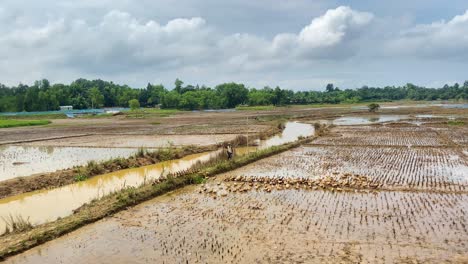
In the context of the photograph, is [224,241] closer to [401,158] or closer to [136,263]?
[136,263]

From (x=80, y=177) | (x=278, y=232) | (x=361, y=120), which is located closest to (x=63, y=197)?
(x=80, y=177)

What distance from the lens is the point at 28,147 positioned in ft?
74.5

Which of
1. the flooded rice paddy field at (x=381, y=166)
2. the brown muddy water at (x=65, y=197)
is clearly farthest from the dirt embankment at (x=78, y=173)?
the flooded rice paddy field at (x=381, y=166)

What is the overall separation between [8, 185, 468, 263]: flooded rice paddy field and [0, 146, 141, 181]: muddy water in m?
7.54

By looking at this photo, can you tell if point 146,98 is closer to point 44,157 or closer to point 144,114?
point 144,114

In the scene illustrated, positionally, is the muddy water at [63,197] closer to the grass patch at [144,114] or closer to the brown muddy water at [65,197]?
the brown muddy water at [65,197]

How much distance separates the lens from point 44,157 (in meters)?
18.7

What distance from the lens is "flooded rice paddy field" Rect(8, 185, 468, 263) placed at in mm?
6398

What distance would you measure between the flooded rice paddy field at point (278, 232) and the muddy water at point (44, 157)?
754 centimetres

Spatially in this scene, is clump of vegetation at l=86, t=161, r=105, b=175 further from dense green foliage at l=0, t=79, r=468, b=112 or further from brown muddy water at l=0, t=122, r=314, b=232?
dense green foliage at l=0, t=79, r=468, b=112

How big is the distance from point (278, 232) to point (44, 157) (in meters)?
14.9

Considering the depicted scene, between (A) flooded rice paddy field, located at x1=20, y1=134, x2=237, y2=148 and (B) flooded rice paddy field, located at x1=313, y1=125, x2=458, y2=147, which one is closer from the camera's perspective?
(B) flooded rice paddy field, located at x1=313, y1=125, x2=458, y2=147

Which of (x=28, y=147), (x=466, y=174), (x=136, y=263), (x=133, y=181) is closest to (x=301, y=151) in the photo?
(x=466, y=174)

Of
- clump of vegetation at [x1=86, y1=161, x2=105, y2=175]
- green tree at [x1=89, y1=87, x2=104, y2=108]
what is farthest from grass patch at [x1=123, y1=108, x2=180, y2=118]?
clump of vegetation at [x1=86, y1=161, x2=105, y2=175]
